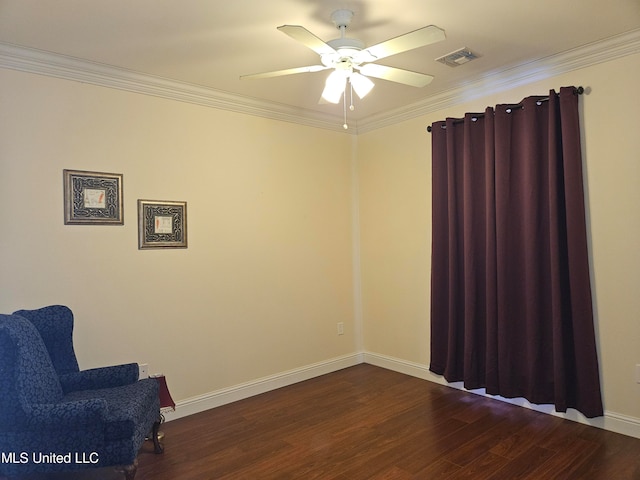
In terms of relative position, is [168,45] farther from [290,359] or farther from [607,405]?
[607,405]

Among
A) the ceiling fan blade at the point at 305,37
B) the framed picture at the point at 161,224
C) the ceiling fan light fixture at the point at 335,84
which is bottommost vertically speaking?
the framed picture at the point at 161,224

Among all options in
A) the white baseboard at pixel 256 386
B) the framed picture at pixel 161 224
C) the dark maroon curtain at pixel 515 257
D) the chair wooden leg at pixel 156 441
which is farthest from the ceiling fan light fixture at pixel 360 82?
the white baseboard at pixel 256 386

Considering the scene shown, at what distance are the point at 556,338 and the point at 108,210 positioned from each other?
3.39 m

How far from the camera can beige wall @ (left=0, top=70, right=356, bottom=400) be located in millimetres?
2773

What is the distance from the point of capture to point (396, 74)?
2.43 m

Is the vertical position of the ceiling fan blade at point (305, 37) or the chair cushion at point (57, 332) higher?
the ceiling fan blade at point (305, 37)

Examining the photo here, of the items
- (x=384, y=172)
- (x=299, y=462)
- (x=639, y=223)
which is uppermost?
(x=384, y=172)

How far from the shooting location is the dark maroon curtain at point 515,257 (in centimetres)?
295

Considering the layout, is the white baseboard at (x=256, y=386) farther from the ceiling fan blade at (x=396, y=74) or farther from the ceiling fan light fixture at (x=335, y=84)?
the ceiling fan blade at (x=396, y=74)

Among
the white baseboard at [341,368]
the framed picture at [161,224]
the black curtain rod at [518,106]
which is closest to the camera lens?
the white baseboard at [341,368]

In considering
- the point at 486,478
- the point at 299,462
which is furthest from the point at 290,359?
the point at 486,478

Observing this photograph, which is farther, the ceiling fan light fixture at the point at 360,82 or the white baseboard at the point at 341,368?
the white baseboard at the point at 341,368

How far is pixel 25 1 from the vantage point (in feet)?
7.18

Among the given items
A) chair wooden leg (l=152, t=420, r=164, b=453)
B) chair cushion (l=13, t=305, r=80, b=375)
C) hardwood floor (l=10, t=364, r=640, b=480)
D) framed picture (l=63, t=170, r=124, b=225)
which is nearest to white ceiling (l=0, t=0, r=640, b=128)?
framed picture (l=63, t=170, r=124, b=225)
